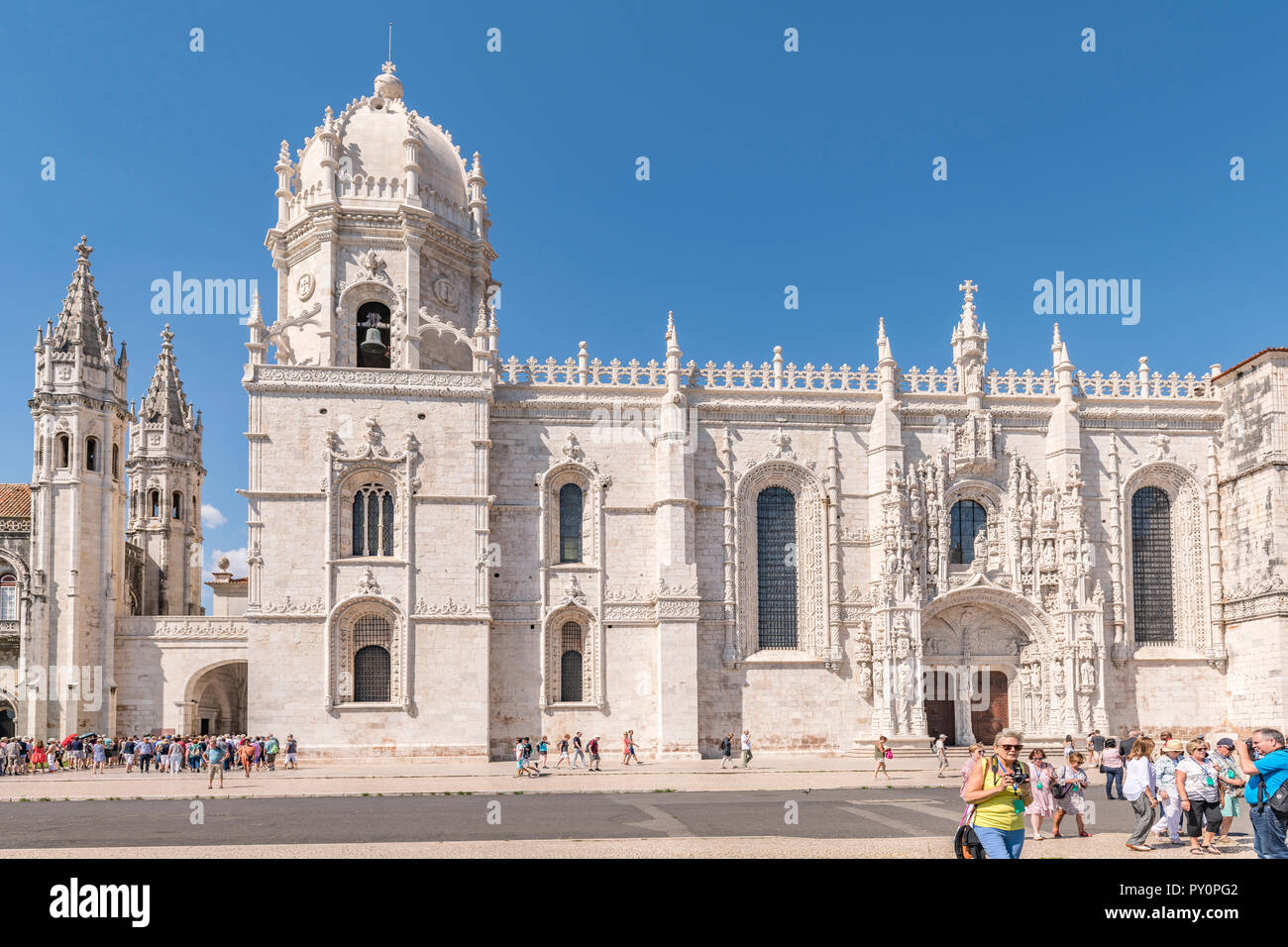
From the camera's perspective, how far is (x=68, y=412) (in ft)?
150

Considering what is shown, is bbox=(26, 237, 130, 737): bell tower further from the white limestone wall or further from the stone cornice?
the stone cornice

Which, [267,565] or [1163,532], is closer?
[267,565]

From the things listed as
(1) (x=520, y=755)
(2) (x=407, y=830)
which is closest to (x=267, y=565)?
(1) (x=520, y=755)

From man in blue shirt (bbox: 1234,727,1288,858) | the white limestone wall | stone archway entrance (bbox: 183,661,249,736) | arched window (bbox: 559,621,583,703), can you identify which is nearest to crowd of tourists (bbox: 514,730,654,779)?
arched window (bbox: 559,621,583,703)

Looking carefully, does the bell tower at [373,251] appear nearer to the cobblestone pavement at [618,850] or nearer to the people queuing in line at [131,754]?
the people queuing in line at [131,754]

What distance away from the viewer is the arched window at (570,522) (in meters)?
40.0

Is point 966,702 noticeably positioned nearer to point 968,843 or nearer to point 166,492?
point 968,843

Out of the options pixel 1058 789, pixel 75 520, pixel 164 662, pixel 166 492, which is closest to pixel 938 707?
pixel 1058 789

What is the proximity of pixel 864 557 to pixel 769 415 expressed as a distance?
6.00 metres

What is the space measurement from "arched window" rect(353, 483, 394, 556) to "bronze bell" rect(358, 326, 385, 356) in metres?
5.14

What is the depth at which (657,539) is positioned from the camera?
130ft

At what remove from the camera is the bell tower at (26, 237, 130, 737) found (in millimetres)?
43438
